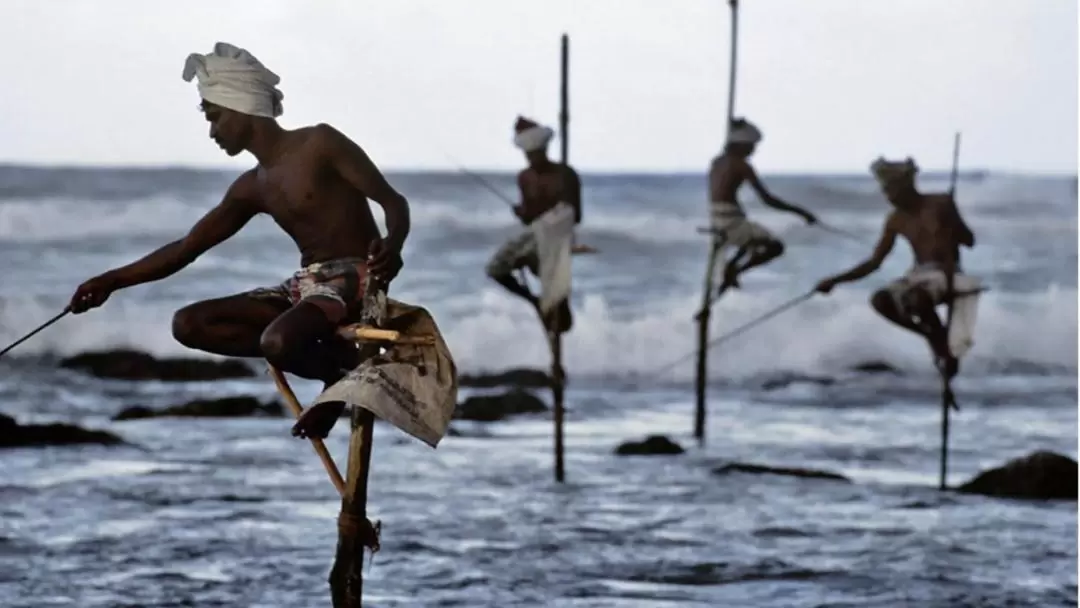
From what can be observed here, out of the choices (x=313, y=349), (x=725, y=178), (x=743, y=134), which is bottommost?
(x=313, y=349)

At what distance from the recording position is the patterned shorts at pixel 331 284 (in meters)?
5.61

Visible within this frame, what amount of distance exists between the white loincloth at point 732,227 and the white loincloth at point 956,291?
83 cm

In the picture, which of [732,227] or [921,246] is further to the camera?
[732,227]

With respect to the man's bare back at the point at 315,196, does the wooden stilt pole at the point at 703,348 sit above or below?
below

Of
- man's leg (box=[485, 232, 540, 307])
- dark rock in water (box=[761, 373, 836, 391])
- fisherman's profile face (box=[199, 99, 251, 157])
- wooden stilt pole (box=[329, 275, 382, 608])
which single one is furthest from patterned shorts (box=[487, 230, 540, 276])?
wooden stilt pole (box=[329, 275, 382, 608])

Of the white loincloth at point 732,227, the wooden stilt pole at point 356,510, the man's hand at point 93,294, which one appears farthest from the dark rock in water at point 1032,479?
the man's hand at point 93,294

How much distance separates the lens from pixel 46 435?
9.41m

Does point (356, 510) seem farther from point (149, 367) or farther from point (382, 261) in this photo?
point (149, 367)

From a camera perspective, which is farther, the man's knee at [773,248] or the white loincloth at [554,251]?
the man's knee at [773,248]

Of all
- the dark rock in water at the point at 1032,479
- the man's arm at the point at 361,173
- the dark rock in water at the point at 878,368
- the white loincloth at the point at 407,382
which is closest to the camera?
the white loincloth at the point at 407,382

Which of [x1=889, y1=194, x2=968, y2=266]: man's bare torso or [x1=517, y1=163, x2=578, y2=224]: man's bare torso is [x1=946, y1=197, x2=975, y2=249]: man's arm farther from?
[x1=517, y1=163, x2=578, y2=224]: man's bare torso

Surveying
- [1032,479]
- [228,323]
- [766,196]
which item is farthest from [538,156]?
[228,323]

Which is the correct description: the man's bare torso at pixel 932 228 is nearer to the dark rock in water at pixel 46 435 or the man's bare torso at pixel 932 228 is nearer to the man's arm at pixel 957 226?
the man's arm at pixel 957 226

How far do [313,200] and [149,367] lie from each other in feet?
14.3
